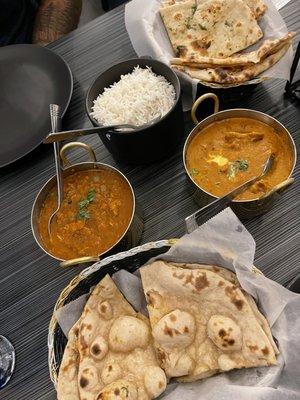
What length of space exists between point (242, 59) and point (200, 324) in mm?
979

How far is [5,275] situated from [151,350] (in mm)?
633

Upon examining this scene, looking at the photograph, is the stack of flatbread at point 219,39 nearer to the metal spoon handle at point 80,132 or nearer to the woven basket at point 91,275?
the metal spoon handle at point 80,132

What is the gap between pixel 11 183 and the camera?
1750mm

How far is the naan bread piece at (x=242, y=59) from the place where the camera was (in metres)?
1.61

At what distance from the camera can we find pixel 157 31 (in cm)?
183

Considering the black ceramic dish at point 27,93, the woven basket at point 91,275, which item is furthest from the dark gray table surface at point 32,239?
the woven basket at point 91,275

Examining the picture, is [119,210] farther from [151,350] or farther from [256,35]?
[256,35]

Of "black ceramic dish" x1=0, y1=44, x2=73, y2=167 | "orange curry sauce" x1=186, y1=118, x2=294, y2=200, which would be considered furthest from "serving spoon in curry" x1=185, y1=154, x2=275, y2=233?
"black ceramic dish" x1=0, y1=44, x2=73, y2=167

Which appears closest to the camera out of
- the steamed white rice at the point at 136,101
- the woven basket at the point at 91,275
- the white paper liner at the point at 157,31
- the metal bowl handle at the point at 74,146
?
the woven basket at the point at 91,275

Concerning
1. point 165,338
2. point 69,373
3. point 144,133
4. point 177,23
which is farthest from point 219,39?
point 69,373

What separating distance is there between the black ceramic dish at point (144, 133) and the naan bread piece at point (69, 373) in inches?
25.1

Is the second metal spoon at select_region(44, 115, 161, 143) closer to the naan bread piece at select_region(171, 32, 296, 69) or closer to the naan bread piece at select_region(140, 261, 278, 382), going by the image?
the naan bread piece at select_region(171, 32, 296, 69)

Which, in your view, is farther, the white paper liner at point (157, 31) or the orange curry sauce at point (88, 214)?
the white paper liner at point (157, 31)

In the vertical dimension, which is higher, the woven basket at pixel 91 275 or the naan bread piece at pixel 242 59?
the naan bread piece at pixel 242 59
